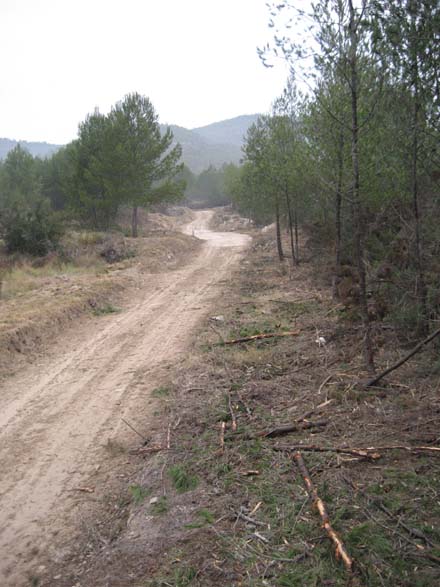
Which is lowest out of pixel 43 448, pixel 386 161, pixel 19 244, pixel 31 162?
pixel 43 448

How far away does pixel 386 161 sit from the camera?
7.53 metres

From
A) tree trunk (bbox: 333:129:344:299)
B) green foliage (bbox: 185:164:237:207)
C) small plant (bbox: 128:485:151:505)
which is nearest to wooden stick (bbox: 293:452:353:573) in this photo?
small plant (bbox: 128:485:151:505)

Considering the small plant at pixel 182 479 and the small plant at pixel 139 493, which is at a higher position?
the small plant at pixel 182 479

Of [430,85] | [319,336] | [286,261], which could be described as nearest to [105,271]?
[286,261]

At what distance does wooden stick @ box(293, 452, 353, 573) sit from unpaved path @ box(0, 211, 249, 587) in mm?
2349

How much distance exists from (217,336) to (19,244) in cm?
1467

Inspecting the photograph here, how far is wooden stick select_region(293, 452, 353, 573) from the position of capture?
3.40 meters

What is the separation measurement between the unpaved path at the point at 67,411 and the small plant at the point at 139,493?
63 centimetres

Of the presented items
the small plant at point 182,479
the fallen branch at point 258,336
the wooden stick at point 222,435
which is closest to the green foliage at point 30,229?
the fallen branch at point 258,336

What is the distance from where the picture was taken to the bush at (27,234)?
2139cm

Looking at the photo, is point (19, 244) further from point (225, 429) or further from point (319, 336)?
point (225, 429)

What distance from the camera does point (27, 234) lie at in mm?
21188

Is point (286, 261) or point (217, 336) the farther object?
point (286, 261)

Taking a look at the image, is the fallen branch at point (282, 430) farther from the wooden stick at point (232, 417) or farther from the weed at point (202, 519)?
the weed at point (202, 519)
